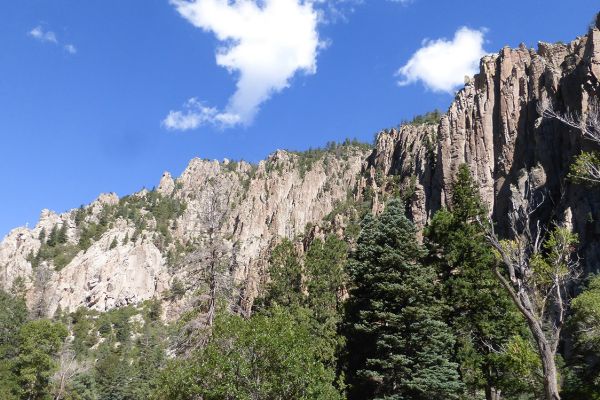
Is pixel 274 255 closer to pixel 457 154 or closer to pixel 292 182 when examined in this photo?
pixel 457 154

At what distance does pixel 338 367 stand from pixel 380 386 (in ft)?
21.0

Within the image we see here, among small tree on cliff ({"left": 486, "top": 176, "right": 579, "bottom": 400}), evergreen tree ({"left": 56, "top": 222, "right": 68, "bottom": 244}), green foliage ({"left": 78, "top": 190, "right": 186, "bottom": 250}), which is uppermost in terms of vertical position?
green foliage ({"left": 78, "top": 190, "right": 186, "bottom": 250})

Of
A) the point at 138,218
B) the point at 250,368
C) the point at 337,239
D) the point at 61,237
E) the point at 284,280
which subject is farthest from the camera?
the point at 138,218

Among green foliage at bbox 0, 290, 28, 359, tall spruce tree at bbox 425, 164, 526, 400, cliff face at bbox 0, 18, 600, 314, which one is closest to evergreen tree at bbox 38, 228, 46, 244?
cliff face at bbox 0, 18, 600, 314

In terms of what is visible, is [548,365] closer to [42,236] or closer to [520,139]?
[520,139]

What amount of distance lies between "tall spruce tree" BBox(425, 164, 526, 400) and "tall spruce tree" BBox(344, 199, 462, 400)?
3.42 feet

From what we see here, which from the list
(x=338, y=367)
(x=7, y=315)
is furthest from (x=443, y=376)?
(x=7, y=315)

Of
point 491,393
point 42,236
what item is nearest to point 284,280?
point 491,393

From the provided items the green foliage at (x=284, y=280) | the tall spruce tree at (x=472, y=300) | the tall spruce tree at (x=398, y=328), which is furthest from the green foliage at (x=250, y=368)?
the green foliage at (x=284, y=280)

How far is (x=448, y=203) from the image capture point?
9244 cm

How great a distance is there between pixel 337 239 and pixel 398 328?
4176cm

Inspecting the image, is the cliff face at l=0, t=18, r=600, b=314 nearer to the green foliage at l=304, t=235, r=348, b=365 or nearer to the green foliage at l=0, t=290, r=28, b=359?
the green foliage at l=304, t=235, r=348, b=365

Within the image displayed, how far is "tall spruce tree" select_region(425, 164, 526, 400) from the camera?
2391 centimetres

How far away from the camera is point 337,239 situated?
213 ft
